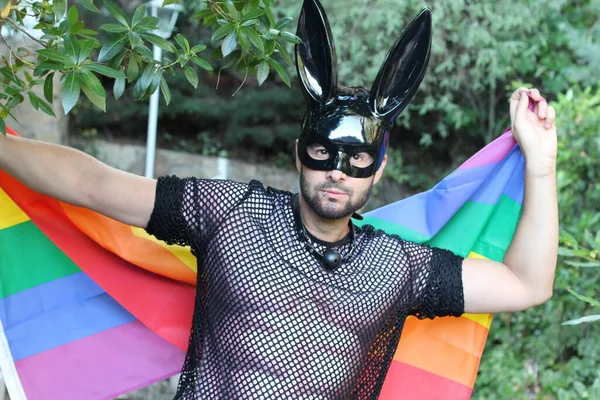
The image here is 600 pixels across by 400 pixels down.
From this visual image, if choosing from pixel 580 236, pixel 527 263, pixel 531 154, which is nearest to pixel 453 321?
pixel 527 263

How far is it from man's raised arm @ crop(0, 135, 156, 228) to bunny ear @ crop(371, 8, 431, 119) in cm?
78

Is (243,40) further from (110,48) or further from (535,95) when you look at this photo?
(535,95)

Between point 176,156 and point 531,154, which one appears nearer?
point 531,154

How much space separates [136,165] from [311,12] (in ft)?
32.0

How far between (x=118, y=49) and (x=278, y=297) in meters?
0.88

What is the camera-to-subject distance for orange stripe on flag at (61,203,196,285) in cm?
318

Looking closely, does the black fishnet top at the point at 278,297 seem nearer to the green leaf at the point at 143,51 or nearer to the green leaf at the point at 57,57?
the green leaf at the point at 143,51

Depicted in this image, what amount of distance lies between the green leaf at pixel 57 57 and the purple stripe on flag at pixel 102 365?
50.7 inches

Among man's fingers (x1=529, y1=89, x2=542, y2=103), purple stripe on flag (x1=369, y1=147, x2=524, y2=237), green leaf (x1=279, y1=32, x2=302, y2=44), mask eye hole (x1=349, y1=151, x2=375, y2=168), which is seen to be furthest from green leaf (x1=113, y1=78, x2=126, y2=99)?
man's fingers (x1=529, y1=89, x2=542, y2=103)

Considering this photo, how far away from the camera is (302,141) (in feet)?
9.62

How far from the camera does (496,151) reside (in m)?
3.35

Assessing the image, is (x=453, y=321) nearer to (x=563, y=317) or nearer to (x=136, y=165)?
(x=563, y=317)

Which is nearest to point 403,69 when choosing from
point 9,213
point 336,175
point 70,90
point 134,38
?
point 336,175

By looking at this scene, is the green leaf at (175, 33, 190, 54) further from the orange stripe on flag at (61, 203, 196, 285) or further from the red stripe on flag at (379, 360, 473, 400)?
the red stripe on flag at (379, 360, 473, 400)
